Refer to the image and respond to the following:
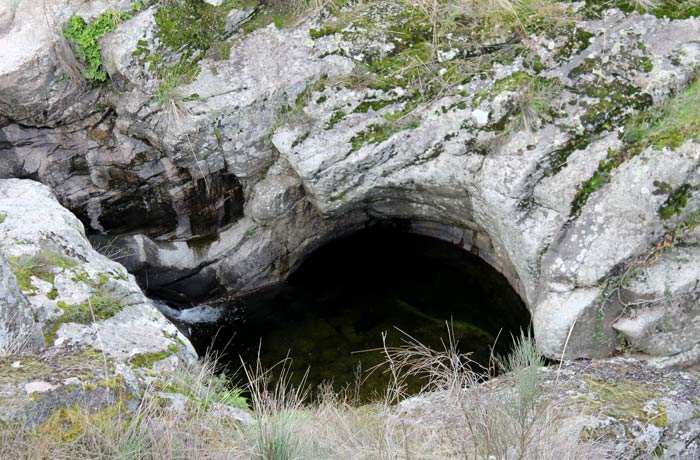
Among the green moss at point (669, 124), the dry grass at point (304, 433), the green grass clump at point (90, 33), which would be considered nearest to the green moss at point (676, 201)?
the green moss at point (669, 124)

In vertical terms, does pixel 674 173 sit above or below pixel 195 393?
below

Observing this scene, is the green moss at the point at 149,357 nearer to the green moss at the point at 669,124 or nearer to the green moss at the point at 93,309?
the green moss at the point at 93,309

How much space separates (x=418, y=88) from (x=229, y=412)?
12.3 ft

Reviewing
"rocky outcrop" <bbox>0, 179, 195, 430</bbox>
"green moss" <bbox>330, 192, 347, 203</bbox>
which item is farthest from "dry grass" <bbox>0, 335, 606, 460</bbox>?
"green moss" <bbox>330, 192, 347, 203</bbox>

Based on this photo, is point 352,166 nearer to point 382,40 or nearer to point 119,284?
point 382,40

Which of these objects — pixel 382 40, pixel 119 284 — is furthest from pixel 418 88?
pixel 119 284

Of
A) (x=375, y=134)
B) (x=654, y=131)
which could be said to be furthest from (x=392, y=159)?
(x=654, y=131)

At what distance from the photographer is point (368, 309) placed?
24.5 ft

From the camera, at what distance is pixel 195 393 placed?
3930 mm

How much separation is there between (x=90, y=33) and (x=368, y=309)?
4197mm

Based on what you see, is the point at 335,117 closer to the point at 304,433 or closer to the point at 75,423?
the point at 304,433

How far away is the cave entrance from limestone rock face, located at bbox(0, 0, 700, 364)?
32 centimetres

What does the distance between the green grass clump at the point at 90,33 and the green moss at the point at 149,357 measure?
3548 mm

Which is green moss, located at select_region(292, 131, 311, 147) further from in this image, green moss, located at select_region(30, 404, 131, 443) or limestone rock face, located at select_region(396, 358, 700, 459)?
green moss, located at select_region(30, 404, 131, 443)
